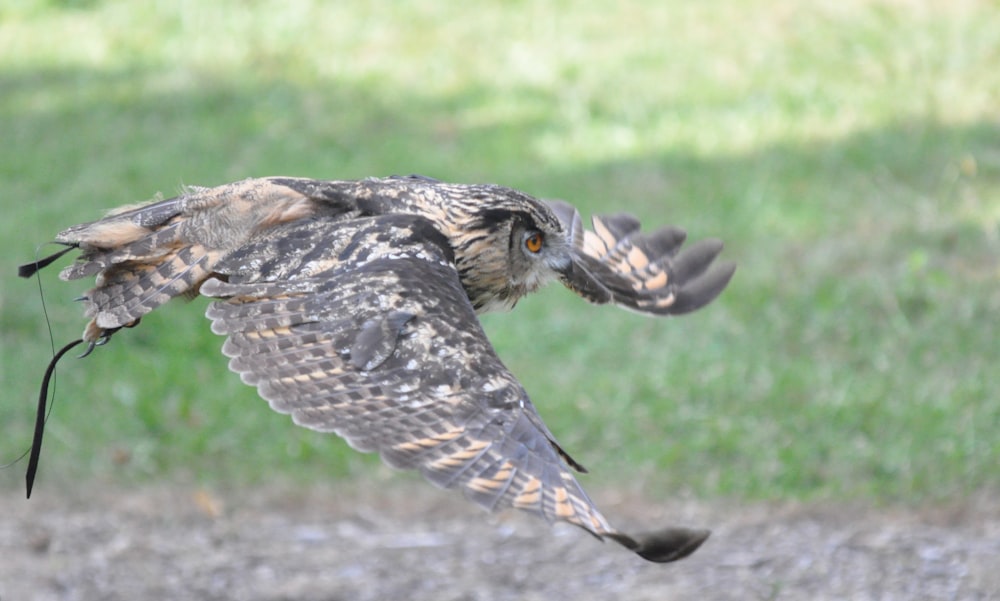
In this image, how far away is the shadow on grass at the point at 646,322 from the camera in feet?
22.1

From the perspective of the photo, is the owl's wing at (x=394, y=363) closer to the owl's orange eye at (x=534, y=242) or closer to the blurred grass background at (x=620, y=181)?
the owl's orange eye at (x=534, y=242)

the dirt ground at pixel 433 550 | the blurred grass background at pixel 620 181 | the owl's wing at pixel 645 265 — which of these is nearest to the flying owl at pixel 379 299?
the owl's wing at pixel 645 265

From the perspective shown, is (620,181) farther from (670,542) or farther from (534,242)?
(670,542)

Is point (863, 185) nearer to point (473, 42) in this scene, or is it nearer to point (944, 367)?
point (944, 367)

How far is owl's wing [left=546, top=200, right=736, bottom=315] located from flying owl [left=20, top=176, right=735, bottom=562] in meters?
0.32

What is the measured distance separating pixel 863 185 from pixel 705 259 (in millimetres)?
3889

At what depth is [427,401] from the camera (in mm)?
3898

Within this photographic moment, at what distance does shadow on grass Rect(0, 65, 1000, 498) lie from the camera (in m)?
6.74

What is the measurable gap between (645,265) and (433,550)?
1.56m

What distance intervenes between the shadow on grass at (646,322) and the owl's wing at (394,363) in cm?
260

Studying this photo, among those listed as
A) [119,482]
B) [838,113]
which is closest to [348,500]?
[119,482]

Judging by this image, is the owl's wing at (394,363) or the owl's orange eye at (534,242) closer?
the owl's wing at (394,363)

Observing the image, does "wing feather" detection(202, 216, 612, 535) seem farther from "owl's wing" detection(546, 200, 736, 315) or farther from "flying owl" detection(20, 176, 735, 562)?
"owl's wing" detection(546, 200, 736, 315)

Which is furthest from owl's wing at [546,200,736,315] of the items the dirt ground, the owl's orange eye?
the dirt ground
